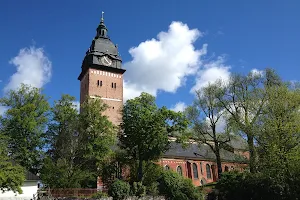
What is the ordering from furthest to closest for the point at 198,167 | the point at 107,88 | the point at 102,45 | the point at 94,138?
the point at 102,45 < the point at 107,88 < the point at 198,167 < the point at 94,138

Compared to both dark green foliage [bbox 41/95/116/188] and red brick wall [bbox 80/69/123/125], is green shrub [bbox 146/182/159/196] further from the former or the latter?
red brick wall [bbox 80/69/123/125]

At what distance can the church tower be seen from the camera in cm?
4669

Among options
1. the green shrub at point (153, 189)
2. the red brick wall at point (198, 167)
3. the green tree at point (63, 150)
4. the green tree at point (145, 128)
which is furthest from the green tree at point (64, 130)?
the red brick wall at point (198, 167)

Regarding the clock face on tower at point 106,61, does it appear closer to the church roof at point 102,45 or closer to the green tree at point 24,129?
the church roof at point 102,45

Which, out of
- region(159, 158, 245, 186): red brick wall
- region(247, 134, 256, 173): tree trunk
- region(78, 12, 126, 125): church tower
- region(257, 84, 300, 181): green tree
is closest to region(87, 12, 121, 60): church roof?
region(78, 12, 126, 125): church tower

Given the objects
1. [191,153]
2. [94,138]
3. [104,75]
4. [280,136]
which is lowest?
[191,153]

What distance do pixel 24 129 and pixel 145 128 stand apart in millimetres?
13771

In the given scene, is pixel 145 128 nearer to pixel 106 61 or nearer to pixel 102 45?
pixel 106 61

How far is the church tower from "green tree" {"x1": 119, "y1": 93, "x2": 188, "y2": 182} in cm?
1613

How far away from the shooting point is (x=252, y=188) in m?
23.7

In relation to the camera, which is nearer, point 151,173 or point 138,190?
point 138,190

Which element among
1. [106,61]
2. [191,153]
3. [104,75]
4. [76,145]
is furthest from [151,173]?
[106,61]

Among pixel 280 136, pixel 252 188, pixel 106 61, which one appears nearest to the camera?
pixel 280 136

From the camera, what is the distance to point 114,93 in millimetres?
48000
